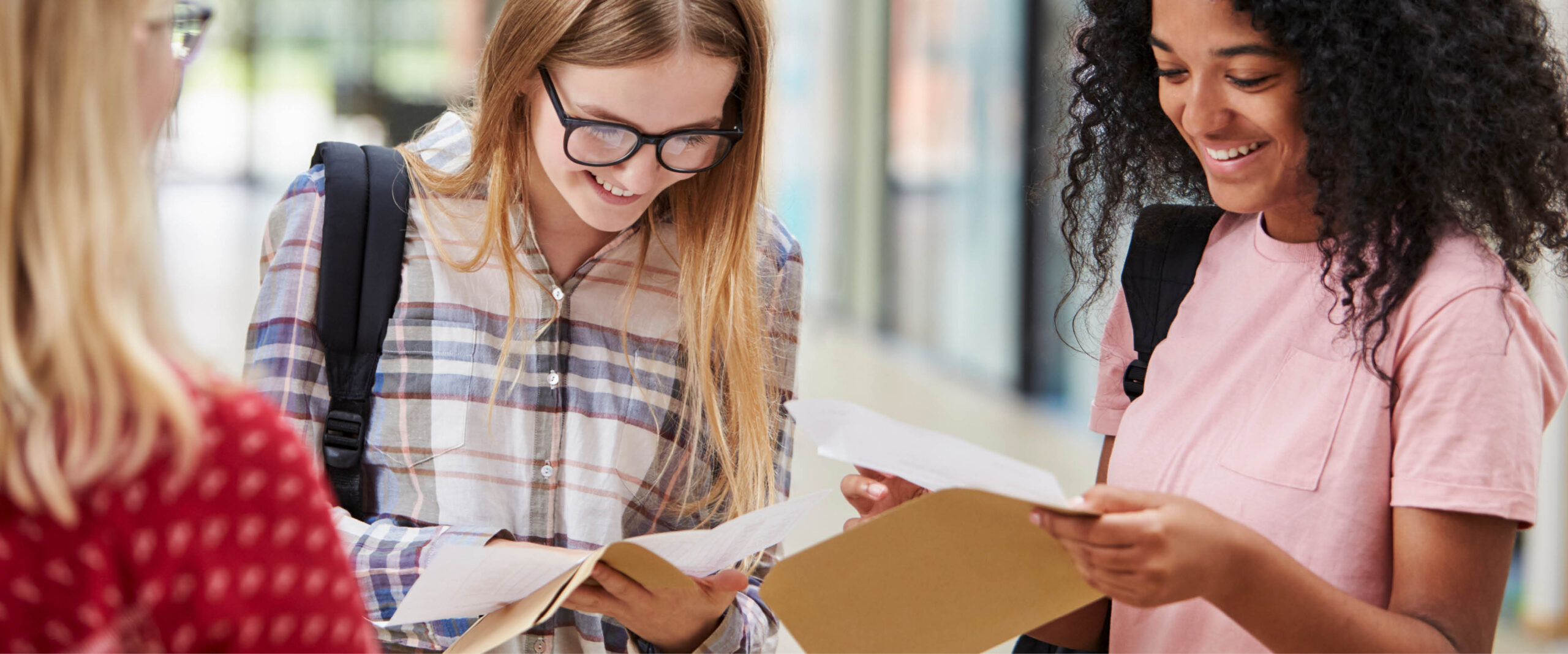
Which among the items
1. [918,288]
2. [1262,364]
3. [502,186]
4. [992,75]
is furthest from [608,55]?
[918,288]

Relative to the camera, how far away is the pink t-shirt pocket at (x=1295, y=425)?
115cm

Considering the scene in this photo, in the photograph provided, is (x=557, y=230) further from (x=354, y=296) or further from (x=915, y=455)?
(x=915, y=455)

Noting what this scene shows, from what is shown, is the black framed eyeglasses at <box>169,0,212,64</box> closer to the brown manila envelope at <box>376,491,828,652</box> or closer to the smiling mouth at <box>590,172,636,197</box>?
the brown manila envelope at <box>376,491,828,652</box>

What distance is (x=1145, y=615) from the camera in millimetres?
1302

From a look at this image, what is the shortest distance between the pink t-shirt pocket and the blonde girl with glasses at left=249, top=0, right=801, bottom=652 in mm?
567

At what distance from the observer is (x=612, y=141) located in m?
1.45

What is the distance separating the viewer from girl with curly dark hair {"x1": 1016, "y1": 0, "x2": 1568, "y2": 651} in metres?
1.04

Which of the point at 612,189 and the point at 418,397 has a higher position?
the point at 612,189

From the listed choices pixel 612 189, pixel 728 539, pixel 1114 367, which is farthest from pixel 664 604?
pixel 1114 367

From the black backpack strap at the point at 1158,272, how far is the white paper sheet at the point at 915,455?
41cm

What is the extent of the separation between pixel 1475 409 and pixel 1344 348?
0.47ft

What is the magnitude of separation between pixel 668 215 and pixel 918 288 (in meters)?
7.07

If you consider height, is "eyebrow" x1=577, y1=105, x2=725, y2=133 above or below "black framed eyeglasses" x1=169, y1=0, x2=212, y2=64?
below

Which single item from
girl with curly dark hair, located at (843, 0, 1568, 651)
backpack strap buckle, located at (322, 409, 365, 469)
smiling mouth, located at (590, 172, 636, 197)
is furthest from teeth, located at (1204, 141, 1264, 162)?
backpack strap buckle, located at (322, 409, 365, 469)
